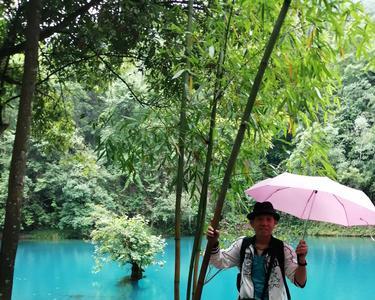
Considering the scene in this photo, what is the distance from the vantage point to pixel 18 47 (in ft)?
9.94

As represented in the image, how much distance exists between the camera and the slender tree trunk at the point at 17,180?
2.00 metres

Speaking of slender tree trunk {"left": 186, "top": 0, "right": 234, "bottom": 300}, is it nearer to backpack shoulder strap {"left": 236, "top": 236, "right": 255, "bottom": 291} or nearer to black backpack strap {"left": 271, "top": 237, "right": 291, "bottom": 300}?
backpack shoulder strap {"left": 236, "top": 236, "right": 255, "bottom": 291}

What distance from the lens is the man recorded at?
65.4 inches

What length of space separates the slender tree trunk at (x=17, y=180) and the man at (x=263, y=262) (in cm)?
91

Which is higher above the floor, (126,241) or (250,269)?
(250,269)

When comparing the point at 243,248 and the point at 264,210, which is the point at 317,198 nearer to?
the point at 264,210

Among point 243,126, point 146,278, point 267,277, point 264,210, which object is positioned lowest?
point 146,278

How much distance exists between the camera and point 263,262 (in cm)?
168

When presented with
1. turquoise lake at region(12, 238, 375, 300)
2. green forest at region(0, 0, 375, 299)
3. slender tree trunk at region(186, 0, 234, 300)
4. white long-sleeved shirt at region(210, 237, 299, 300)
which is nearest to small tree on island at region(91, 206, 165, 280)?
turquoise lake at region(12, 238, 375, 300)

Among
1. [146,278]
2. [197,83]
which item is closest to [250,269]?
[197,83]

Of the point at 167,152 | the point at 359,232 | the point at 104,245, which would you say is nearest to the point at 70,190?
the point at 104,245

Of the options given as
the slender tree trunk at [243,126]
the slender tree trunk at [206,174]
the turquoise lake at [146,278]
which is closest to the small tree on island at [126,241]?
the turquoise lake at [146,278]

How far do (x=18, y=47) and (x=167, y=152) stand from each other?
4.95 ft

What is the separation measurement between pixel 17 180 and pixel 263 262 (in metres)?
1.12
